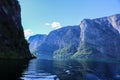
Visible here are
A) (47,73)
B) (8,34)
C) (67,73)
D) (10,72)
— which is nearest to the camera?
(10,72)

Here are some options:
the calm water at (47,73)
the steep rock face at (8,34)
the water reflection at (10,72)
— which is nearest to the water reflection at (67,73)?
the calm water at (47,73)

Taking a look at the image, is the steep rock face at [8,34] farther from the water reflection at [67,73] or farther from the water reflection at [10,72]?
the water reflection at [10,72]

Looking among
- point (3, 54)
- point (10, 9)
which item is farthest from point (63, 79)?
point (10, 9)

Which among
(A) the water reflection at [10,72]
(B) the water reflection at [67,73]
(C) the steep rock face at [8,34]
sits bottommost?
(B) the water reflection at [67,73]

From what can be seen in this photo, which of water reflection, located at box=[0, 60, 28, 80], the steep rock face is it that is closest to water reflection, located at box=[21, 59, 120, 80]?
water reflection, located at box=[0, 60, 28, 80]

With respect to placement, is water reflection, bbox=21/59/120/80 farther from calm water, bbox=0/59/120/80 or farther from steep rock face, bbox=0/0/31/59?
steep rock face, bbox=0/0/31/59

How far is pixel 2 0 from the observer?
143875 mm

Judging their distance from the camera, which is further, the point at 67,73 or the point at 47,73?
the point at 67,73

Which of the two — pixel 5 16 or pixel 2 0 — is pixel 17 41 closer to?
pixel 5 16

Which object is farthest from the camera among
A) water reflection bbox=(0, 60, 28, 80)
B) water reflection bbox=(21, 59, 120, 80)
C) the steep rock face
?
the steep rock face

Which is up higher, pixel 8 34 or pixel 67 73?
pixel 8 34

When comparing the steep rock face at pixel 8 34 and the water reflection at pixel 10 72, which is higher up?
the steep rock face at pixel 8 34

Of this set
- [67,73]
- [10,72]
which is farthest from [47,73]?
[10,72]

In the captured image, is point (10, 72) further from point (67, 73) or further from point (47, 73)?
point (67, 73)
